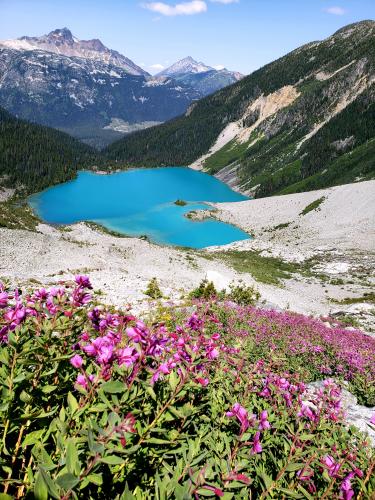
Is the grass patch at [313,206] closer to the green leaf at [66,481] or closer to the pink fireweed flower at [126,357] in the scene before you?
the pink fireweed flower at [126,357]

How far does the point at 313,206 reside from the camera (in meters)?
86.0

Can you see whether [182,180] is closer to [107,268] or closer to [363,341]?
[107,268]

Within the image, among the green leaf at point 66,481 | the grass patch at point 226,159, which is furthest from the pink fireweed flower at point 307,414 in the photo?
the grass patch at point 226,159

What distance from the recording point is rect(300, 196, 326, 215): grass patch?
84938 mm

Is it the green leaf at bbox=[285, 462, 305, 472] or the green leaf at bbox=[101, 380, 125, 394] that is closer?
the green leaf at bbox=[101, 380, 125, 394]

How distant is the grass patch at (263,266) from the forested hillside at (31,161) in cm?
11903

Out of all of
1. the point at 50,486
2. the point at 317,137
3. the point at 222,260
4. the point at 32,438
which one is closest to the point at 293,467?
the point at 50,486

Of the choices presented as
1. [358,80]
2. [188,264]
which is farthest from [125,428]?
[358,80]

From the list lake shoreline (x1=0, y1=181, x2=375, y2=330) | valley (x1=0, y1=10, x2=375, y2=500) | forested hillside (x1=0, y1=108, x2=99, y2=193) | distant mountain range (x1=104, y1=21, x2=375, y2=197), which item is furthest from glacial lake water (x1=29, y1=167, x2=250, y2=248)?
distant mountain range (x1=104, y1=21, x2=375, y2=197)

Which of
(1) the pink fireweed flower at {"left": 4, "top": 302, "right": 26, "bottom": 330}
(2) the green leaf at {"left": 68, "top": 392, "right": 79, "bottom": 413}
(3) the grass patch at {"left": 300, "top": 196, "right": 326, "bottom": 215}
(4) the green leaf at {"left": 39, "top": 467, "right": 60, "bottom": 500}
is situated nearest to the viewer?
(4) the green leaf at {"left": 39, "top": 467, "right": 60, "bottom": 500}

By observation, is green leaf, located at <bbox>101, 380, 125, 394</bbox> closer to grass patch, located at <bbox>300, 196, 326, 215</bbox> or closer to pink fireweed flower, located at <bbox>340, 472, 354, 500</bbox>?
pink fireweed flower, located at <bbox>340, 472, 354, 500</bbox>

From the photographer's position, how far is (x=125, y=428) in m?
2.10

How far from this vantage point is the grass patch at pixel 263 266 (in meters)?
41.9

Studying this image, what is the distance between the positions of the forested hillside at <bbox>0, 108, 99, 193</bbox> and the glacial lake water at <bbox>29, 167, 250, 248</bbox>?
30.6 feet
